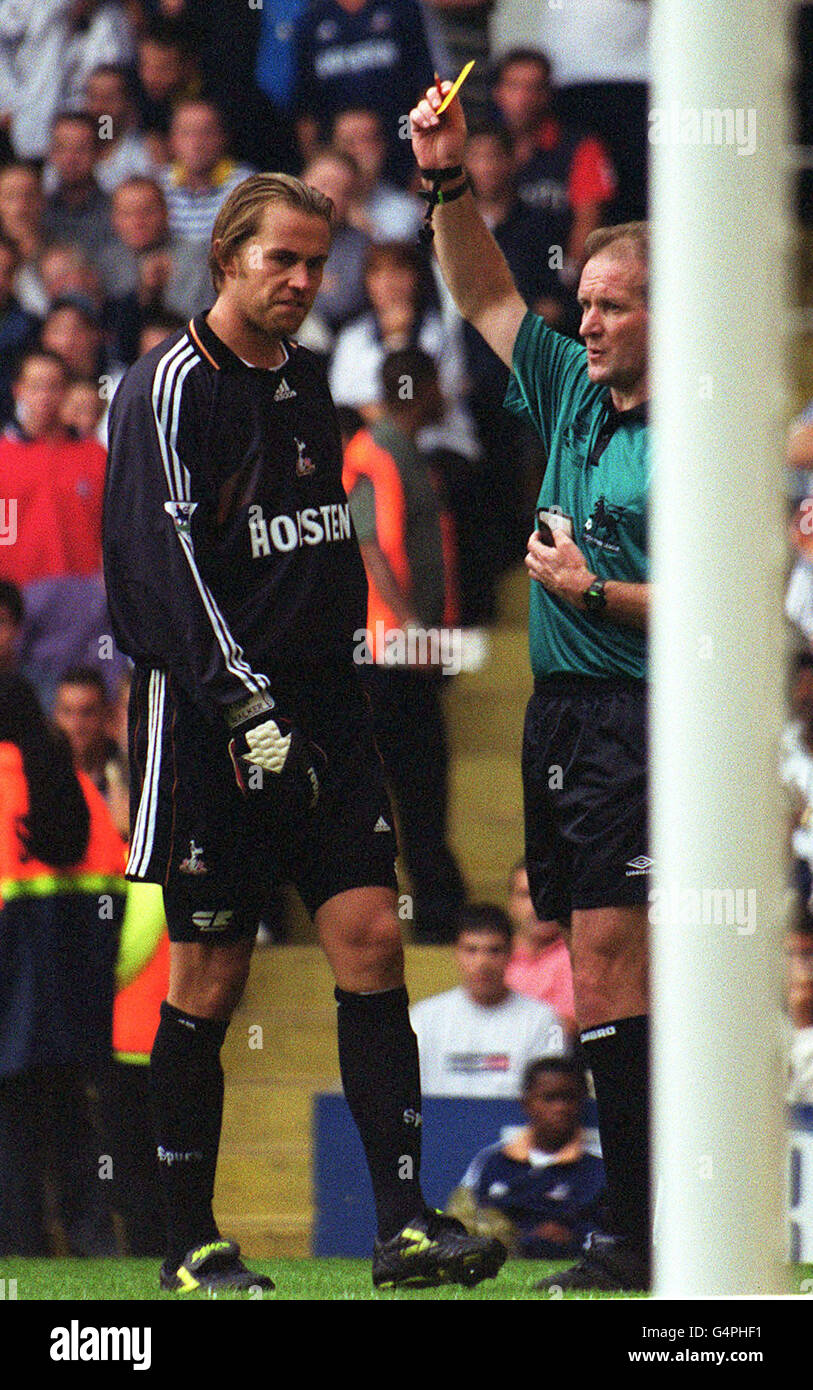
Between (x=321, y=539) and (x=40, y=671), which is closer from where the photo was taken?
(x=321, y=539)

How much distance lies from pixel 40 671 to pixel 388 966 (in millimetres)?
3030

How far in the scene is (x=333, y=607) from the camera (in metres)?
3.94

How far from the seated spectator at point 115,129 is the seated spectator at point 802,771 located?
3311 millimetres

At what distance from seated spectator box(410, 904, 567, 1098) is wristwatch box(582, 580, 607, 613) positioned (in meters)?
1.94

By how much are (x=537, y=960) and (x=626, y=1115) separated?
2.03 metres

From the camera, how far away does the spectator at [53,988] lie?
5.55m

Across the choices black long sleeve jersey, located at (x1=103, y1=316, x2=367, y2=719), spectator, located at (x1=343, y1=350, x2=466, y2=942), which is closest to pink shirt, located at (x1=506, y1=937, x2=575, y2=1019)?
spectator, located at (x1=343, y1=350, x2=466, y2=942)

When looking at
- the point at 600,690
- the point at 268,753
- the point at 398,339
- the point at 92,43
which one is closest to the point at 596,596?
the point at 600,690

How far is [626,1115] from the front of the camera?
13.0 ft

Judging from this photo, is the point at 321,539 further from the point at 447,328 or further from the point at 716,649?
the point at 447,328

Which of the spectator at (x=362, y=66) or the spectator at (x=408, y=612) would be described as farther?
the spectator at (x=362, y=66)

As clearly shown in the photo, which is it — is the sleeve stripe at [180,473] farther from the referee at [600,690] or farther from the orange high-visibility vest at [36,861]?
the orange high-visibility vest at [36,861]

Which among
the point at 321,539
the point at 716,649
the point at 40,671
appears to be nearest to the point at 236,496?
the point at 321,539

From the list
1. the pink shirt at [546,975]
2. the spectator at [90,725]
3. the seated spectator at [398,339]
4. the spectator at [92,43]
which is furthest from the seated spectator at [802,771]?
the spectator at [92,43]
